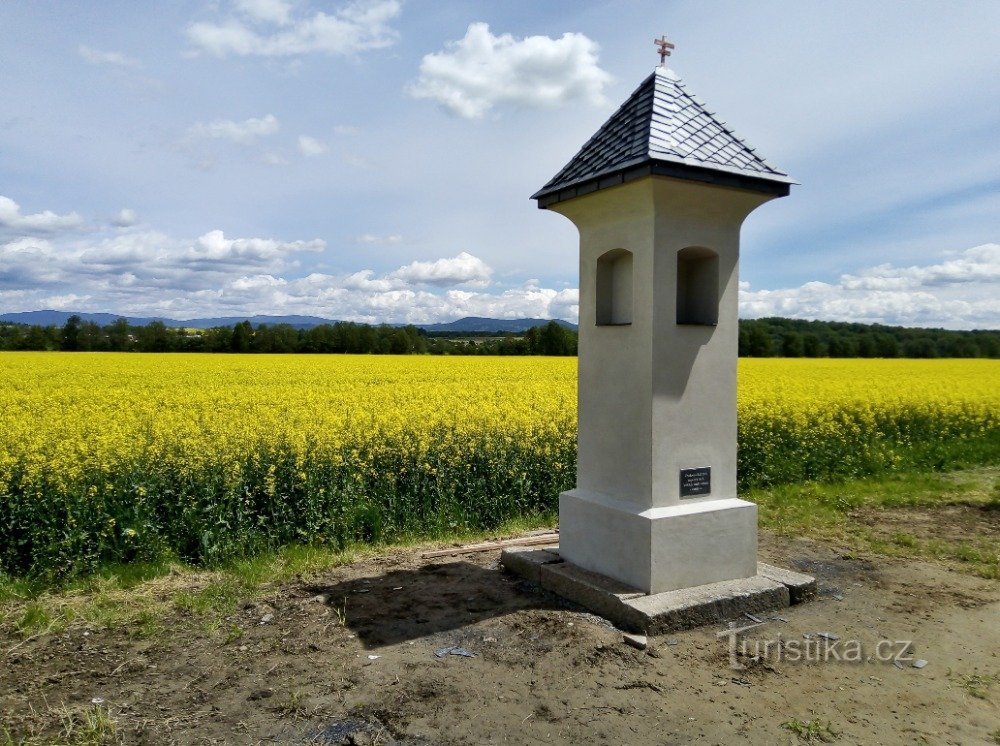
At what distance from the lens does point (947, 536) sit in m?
8.15

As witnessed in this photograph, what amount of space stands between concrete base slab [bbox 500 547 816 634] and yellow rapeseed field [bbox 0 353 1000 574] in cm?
250

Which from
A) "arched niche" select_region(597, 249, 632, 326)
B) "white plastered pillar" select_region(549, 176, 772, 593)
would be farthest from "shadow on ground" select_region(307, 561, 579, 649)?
"arched niche" select_region(597, 249, 632, 326)

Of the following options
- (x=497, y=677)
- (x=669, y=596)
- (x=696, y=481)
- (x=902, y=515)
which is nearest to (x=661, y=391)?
(x=696, y=481)

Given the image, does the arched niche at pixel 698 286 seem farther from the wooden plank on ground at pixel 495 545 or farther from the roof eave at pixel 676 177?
the wooden plank on ground at pixel 495 545

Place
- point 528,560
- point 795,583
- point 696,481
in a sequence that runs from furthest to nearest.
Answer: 1. point 528,560
2. point 795,583
3. point 696,481

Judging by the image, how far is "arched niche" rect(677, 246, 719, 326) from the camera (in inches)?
222

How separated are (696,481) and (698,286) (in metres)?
1.54

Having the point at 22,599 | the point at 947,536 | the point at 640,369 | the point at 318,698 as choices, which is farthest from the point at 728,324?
the point at 22,599

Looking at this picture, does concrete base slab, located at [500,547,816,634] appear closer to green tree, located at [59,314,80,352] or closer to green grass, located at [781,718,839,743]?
green grass, located at [781,718,839,743]

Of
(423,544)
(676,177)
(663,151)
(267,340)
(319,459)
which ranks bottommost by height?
(423,544)

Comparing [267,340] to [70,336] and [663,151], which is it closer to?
[70,336]

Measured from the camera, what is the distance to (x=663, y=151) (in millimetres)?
5125

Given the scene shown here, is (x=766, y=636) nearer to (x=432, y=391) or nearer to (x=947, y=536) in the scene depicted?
(x=947, y=536)

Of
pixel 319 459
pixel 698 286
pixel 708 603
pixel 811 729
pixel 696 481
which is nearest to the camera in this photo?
pixel 811 729
